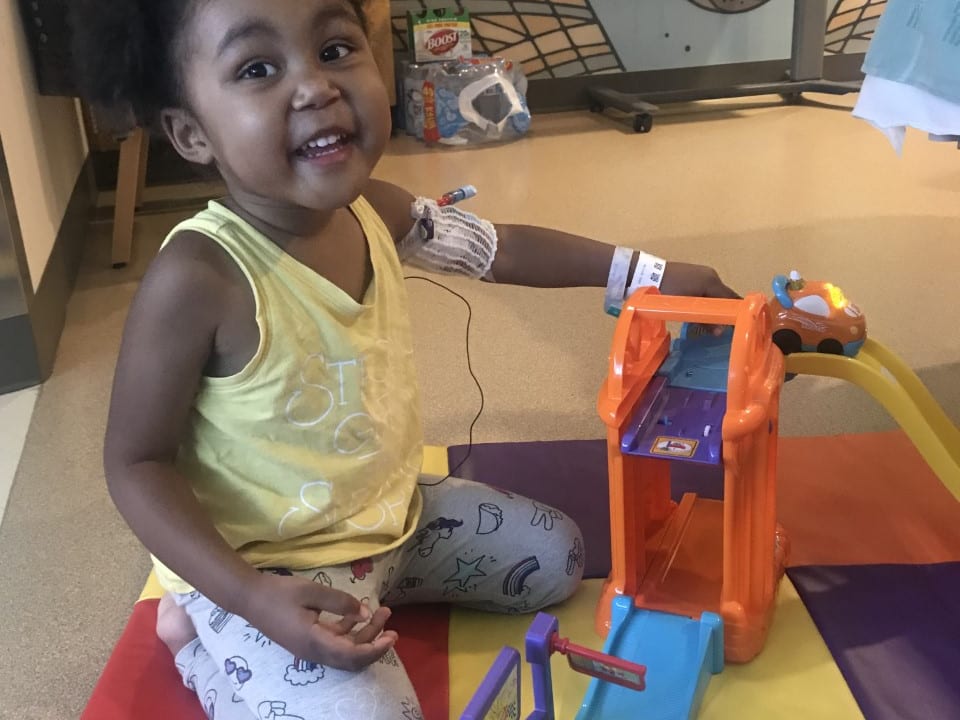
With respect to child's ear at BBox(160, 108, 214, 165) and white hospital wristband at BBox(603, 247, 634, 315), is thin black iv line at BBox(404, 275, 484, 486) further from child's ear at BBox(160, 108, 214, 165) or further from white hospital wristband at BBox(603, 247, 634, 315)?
child's ear at BBox(160, 108, 214, 165)

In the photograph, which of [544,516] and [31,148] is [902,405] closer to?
[544,516]

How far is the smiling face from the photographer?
0.68 metres

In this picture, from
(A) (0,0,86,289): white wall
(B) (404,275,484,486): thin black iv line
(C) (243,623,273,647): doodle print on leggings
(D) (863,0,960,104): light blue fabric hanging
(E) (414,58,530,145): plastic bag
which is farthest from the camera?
(E) (414,58,530,145): plastic bag

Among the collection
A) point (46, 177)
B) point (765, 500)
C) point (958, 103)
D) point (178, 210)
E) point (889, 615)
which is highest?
point (958, 103)

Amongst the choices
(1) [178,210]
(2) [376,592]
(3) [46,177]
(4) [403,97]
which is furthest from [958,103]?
(4) [403,97]

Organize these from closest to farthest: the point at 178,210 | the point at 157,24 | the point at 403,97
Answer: the point at 157,24
the point at 178,210
the point at 403,97

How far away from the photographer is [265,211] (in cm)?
77

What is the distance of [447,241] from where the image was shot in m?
0.95

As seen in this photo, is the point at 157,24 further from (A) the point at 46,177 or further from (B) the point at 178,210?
(B) the point at 178,210

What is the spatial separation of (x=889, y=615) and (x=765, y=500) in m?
0.20

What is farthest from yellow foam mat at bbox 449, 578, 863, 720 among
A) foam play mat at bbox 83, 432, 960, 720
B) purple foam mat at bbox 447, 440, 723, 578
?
purple foam mat at bbox 447, 440, 723, 578

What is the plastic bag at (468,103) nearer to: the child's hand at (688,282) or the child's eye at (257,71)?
the child's hand at (688,282)

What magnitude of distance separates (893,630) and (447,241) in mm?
547

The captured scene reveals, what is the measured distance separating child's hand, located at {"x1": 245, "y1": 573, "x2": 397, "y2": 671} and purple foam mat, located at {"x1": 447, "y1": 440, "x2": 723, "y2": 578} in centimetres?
35
